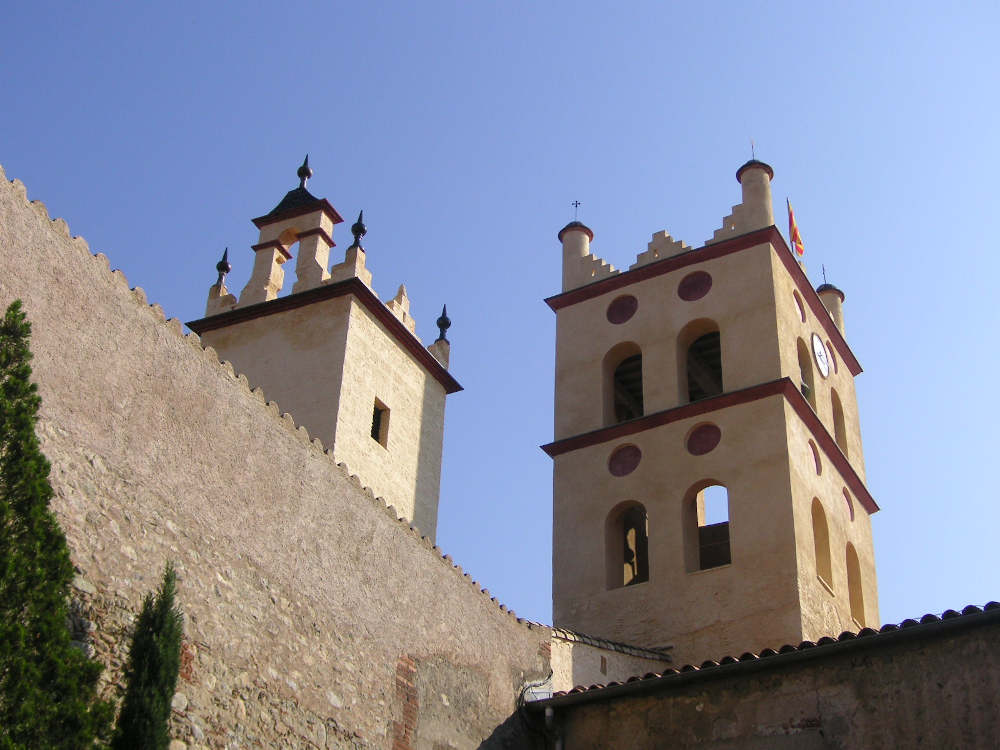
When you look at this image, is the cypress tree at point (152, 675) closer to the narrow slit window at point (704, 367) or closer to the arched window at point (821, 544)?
the arched window at point (821, 544)

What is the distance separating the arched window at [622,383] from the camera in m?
21.2

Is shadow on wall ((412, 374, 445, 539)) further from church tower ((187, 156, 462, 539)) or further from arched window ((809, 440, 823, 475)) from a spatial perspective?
arched window ((809, 440, 823, 475))

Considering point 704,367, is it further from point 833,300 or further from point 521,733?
point 521,733

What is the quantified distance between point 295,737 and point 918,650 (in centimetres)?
512

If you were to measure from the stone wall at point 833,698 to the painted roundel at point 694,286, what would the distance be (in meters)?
9.27

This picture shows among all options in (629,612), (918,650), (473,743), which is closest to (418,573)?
(473,743)

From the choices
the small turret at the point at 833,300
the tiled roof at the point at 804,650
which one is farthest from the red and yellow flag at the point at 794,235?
the tiled roof at the point at 804,650

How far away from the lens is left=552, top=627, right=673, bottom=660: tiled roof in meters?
15.3

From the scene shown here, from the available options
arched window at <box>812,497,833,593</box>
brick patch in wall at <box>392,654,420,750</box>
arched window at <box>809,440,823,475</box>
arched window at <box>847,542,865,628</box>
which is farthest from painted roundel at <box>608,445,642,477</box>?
brick patch in wall at <box>392,654,420,750</box>

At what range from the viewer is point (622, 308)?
21.9 meters

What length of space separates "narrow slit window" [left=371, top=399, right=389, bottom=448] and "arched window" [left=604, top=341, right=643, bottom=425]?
3395 millimetres

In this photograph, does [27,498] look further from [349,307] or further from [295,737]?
[349,307]

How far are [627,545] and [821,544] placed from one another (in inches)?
109

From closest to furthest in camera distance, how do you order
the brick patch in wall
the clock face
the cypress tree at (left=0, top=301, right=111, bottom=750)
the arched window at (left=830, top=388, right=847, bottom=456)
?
the cypress tree at (left=0, top=301, right=111, bottom=750)
the brick patch in wall
the clock face
the arched window at (left=830, top=388, right=847, bottom=456)
